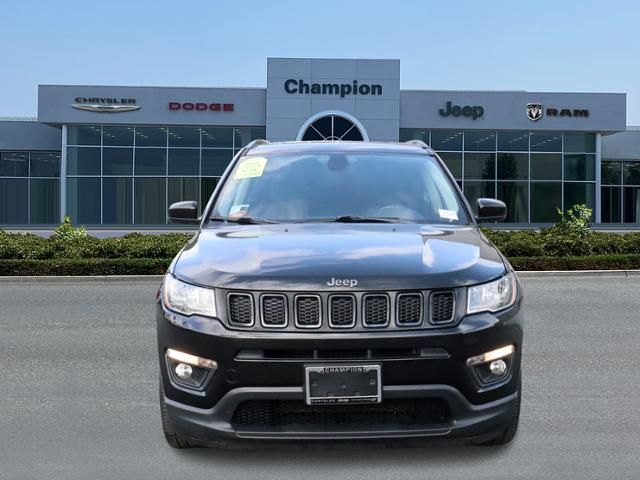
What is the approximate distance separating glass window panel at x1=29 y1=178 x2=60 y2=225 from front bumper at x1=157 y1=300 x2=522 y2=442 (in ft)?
124

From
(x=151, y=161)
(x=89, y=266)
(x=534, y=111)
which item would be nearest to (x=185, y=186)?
(x=151, y=161)

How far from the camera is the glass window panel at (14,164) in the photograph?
128 ft

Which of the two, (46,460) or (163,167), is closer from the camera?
(46,460)

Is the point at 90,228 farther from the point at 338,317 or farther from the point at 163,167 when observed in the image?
the point at 338,317

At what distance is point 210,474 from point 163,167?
1294 inches

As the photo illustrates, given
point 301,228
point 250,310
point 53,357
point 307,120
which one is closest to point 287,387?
point 250,310

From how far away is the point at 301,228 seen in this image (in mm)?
4348

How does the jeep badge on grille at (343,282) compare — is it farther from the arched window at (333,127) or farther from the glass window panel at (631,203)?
the glass window panel at (631,203)

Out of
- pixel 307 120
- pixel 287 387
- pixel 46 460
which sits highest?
pixel 307 120

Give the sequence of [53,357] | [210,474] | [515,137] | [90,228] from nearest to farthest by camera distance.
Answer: [210,474] < [53,357] < [90,228] < [515,137]

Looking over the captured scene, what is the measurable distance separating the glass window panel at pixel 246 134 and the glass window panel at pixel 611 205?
19.7 meters

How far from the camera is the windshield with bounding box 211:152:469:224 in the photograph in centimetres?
479

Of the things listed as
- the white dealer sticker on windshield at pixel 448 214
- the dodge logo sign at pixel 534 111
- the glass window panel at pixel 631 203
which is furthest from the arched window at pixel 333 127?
the white dealer sticker on windshield at pixel 448 214

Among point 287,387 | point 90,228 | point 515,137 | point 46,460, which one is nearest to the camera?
point 287,387
